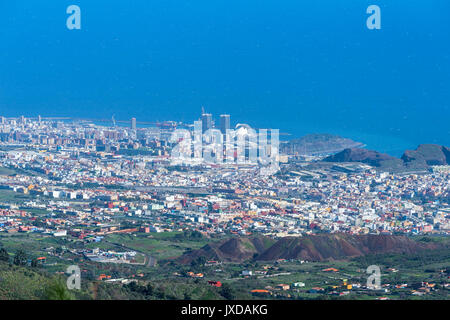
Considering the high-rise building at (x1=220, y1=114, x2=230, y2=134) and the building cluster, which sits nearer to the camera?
the building cluster

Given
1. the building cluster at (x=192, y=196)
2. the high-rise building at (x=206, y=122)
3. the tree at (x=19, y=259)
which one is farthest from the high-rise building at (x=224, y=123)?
the tree at (x=19, y=259)

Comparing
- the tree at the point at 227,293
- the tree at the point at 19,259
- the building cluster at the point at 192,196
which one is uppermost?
the building cluster at the point at 192,196

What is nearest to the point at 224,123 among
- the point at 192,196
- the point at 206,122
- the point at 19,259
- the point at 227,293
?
the point at 206,122

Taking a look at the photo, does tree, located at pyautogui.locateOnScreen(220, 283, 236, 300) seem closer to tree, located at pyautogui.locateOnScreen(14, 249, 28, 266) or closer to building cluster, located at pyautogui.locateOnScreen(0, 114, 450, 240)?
tree, located at pyautogui.locateOnScreen(14, 249, 28, 266)

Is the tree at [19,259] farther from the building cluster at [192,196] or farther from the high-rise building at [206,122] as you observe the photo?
the high-rise building at [206,122]

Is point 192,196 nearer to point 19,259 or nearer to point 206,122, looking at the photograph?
point 19,259

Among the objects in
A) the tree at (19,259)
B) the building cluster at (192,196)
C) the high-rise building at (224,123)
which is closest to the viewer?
the tree at (19,259)

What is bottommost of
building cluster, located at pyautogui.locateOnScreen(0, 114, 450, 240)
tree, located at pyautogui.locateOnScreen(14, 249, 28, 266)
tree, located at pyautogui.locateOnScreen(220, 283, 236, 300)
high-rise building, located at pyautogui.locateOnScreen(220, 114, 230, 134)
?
tree, located at pyautogui.locateOnScreen(220, 283, 236, 300)

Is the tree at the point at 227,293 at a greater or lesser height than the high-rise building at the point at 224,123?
lesser

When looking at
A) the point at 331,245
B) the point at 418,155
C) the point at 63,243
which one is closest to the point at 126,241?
the point at 63,243

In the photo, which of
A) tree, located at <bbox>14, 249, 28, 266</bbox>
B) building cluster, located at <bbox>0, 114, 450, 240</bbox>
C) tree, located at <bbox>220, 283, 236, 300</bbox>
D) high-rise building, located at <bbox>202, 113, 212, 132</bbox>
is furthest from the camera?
high-rise building, located at <bbox>202, 113, 212, 132</bbox>

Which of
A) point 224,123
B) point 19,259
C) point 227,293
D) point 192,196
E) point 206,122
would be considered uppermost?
point 206,122

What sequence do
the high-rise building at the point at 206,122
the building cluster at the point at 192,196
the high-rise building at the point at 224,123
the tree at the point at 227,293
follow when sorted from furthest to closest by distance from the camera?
1. the high-rise building at the point at 206,122
2. the high-rise building at the point at 224,123
3. the building cluster at the point at 192,196
4. the tree at the point at 227,293

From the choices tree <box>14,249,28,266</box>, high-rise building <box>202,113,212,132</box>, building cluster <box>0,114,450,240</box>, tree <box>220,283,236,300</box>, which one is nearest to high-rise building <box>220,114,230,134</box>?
high-rise building <box>202,113,212,132</box>
